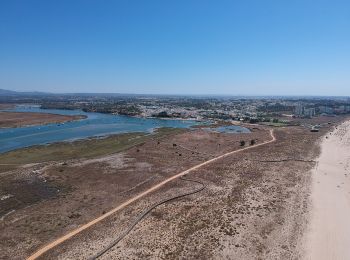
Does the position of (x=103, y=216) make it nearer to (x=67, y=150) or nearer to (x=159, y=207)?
(x=159, y=207)

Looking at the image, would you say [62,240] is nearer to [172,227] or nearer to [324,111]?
[172,227]

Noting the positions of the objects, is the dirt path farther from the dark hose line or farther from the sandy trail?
the sandy trail

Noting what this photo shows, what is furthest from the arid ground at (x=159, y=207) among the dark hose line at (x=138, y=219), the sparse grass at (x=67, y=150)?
the sparse grass at (x=67, y=150)

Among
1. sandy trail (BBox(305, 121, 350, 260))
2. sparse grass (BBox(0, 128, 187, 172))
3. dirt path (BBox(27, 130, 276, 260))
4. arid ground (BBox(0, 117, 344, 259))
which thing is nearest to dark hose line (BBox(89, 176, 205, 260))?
arid ground (BBox(0, 117, 344, 259))

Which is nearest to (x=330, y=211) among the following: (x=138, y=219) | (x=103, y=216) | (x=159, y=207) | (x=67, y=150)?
(x=159, y=207)

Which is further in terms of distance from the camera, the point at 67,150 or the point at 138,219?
the point at 67,150

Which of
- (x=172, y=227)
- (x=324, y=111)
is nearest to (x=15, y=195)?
(x=172, y=227)

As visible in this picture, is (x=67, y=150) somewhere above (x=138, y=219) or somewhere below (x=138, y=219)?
below
